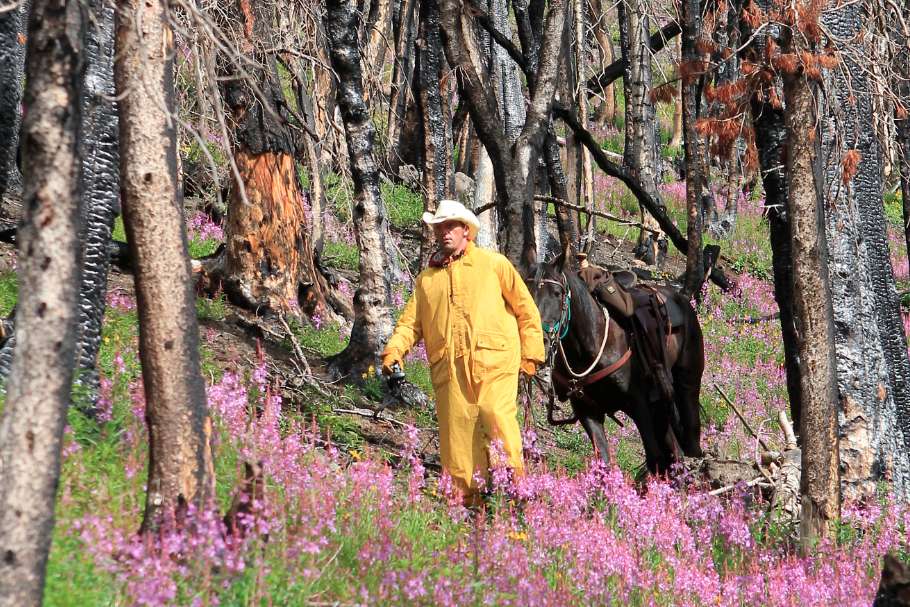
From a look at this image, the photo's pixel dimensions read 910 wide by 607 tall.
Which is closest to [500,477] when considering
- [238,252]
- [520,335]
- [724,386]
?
[520,335]

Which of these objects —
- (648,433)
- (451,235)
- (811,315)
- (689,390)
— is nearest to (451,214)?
(451,235)

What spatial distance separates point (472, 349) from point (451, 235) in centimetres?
83

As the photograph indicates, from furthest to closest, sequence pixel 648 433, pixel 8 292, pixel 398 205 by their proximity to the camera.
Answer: pixel 398 205 → pixel 8 292 → pixel 648 433

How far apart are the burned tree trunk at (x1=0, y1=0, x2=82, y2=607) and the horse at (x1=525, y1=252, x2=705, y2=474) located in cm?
562

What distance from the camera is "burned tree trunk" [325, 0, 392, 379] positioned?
11.1 meters

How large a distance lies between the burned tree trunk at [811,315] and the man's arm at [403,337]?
2726 mm

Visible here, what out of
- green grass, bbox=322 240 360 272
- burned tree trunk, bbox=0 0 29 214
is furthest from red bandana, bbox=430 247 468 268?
green grass, bbox=322 240 360 272

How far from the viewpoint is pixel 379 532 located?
6293mm

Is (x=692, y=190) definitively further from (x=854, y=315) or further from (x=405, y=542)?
(x=405, y=542)

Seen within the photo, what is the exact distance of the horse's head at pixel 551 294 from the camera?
9.31 metres

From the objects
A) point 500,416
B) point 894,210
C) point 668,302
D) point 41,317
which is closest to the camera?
point 41,317

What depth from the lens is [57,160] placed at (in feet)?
13.1

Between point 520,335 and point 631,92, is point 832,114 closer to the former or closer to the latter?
point 520,335

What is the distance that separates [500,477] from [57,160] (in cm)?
404
